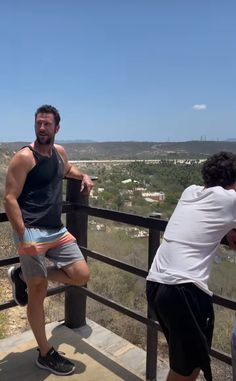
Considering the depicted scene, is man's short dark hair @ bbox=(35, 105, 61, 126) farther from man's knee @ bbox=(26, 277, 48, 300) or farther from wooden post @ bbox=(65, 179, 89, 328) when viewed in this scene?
man's knee @ bbox=(26, 277, 48, 300)

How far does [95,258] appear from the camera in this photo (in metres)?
3.67

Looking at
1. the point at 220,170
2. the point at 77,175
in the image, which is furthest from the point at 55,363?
the point at 220,170

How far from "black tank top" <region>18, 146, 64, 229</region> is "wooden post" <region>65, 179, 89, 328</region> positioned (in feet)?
2.28

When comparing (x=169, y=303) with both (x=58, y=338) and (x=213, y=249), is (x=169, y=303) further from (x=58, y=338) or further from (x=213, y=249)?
(x=58, y=338)

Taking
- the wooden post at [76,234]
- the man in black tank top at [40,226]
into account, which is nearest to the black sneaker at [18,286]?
the man in black tank top at [40,226]

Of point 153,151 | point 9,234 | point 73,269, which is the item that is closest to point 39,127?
point 73,269

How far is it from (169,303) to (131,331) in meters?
3.39

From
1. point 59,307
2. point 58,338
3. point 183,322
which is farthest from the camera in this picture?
point 59,307

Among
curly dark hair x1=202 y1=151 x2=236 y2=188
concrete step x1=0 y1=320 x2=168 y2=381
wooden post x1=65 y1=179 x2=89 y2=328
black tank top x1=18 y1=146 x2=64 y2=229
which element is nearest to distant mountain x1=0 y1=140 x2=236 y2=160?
wooden post x1=65 y1=179 x2=89 y2=328

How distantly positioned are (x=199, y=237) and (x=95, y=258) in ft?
5.25

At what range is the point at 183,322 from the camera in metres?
2.17

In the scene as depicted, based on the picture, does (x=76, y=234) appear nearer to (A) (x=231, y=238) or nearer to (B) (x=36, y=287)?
(B) (x=36, y=287)

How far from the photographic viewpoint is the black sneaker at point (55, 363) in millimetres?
3244

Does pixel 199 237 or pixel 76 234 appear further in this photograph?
pixel 76 234
